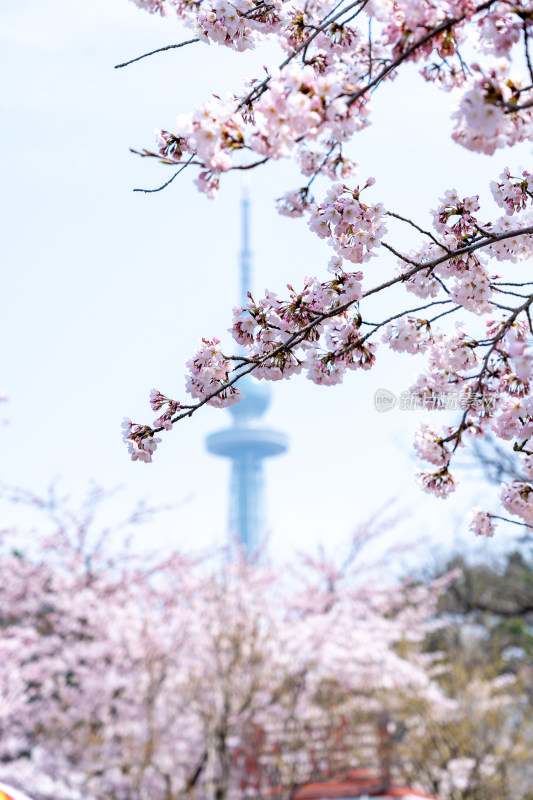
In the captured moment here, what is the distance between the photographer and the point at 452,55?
2.58 meters

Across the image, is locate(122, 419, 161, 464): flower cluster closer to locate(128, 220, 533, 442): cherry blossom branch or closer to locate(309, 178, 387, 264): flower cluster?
locate(128, 220, 533, 442): cherry blossom branch

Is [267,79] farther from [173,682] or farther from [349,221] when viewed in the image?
[173,682]

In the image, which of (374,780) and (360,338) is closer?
(360,338)

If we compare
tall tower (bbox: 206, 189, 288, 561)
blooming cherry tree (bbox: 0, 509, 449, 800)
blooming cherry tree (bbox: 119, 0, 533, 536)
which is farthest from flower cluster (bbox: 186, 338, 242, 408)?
tall tower (bbox: 206, 189, 288, 561)

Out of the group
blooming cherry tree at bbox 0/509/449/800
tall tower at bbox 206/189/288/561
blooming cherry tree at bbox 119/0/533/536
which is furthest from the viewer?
tall tower at bbox 206/189/288/561

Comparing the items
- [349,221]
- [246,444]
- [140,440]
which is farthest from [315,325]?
[246,444]

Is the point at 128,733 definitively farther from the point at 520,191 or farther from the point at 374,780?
the point at 520,191

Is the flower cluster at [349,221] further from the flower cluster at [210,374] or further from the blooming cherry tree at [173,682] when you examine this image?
the blooming cherry tree at [173,682]

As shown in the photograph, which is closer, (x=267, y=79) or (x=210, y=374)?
(x=267, y=79)

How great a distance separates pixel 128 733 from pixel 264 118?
10280mm

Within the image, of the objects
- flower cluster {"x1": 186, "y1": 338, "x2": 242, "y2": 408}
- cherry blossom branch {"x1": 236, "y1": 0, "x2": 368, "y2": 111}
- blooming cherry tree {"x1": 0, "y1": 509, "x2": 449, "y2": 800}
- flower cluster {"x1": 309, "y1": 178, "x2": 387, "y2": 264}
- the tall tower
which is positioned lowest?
blooming cherry tree {"x1": 0, "y1": 509, "x2": 449, "y2": 800}

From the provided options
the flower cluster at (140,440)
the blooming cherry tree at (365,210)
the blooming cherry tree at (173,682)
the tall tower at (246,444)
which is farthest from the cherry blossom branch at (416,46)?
the tall tower at (246,444)

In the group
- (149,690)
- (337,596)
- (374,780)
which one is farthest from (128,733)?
(337,596)

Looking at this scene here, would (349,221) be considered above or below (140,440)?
above
